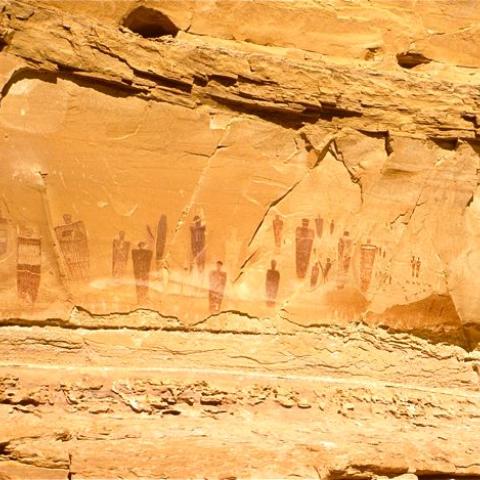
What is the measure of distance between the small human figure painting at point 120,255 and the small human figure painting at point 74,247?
0.16 metres

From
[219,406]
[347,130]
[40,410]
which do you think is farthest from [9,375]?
[347,130]

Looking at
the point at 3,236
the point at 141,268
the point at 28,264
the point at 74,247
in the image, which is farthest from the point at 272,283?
the point at 3,236

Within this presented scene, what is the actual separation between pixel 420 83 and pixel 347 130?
0.68 metres

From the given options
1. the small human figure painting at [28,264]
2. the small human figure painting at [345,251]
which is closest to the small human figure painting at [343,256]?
the small human figure painting at [345,251]

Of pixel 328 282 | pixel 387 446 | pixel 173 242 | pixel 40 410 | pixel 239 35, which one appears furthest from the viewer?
pixel 239 35

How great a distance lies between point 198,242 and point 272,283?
1.88ft

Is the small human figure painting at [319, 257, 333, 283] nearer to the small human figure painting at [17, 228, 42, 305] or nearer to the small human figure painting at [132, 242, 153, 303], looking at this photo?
the small human figure painting at [132, 242, 153, 303]

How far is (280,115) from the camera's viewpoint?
4.91 metres

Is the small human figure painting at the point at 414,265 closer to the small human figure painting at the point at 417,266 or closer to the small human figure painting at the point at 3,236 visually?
the small human figure painting at the point at 417,266

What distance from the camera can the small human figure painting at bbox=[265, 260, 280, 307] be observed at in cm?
482

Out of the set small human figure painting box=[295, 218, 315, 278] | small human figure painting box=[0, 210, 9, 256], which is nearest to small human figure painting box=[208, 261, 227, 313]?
small human figure painting box=[295, 218, 315, 278]

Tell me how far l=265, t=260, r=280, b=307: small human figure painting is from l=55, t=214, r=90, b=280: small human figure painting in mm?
1180

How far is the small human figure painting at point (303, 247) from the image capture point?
4906 millimetres

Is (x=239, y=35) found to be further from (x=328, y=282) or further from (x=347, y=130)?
(x=328, y=282)
